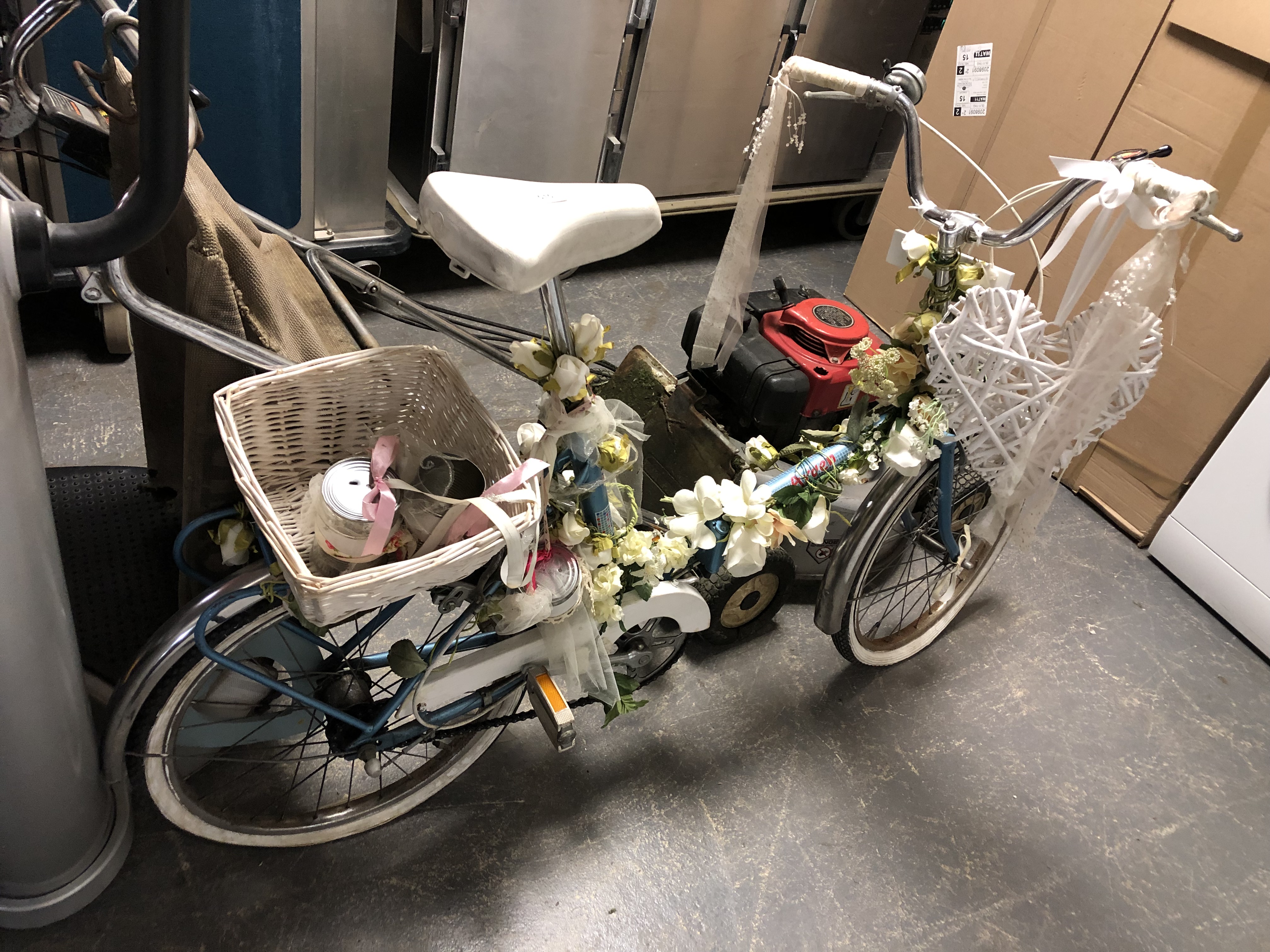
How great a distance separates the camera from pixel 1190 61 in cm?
193

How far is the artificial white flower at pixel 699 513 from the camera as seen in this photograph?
4.23 ft

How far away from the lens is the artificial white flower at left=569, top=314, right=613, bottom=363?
103 cm

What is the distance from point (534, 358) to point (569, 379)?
6 centimetres

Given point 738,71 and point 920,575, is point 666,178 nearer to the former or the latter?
point 738,71

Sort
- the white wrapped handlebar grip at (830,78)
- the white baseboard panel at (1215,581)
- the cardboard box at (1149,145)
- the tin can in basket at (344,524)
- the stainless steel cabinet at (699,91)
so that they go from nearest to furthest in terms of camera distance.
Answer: the tin can in basket at (344,524)
the white wrapped handlebar grip at (830,78)
the cardboard box at (1149,145)
the white baseboard panel at (1215,581)
the stainless steel cabinet at (699,91)

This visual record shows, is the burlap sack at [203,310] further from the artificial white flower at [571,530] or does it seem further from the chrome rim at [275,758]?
the artificial white flower at [571,530]

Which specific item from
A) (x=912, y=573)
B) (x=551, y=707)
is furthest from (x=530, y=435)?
(x=912, y=573)

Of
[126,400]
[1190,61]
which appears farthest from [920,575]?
[126,400]

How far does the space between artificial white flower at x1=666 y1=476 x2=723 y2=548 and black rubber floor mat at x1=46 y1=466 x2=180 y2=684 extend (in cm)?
78

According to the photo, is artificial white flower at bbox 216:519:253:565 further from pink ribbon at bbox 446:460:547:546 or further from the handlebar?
the handlebar

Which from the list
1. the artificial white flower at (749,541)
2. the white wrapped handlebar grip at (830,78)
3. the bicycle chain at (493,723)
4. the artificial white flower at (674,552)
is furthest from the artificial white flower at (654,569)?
the white wrapped handlebar grip at (830,78)

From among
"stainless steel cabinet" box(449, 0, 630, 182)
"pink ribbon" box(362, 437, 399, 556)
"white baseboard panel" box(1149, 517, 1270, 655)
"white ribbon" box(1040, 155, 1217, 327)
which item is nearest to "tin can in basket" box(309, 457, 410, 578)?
"pink ribbon" box(362, 437, 399, 556)

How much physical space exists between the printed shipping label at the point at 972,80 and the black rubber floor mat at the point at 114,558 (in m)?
1.38

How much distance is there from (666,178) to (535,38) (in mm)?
621
